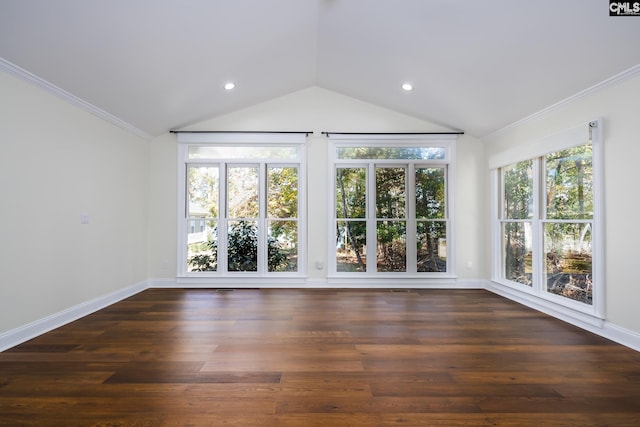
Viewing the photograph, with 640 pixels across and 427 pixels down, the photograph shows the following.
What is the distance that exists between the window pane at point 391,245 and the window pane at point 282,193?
4.89ft

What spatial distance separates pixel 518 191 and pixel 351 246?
2.54m

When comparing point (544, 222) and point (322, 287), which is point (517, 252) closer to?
point (544, 222)

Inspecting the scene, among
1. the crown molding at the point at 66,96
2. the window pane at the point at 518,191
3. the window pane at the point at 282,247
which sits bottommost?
the window pane at the point at 282,247

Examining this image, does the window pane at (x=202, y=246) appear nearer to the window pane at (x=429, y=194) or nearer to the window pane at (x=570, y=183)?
the window pane at (x=429, y=194)

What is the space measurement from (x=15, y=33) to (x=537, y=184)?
5430 millimetres

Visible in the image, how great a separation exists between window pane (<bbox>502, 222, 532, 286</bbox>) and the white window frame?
8 centimetres

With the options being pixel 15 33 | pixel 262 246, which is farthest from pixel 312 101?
pixel 15 33

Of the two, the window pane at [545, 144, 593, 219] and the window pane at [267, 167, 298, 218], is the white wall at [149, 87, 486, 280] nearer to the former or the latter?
the window pane at [267, 167, 298, 218]

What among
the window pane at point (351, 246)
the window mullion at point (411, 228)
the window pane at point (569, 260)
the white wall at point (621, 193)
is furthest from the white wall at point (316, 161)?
the white wall at point (621, 193)

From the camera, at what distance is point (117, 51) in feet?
10.0

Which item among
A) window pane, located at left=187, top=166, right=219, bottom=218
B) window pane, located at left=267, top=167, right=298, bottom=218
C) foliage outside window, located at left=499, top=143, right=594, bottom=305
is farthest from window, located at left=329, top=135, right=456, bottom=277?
window pane, located at left=187, top=166, right=219, bottom=218

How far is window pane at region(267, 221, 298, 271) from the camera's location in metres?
5.28

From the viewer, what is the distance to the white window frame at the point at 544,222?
10.2 feet

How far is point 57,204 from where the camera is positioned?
10.8ft
